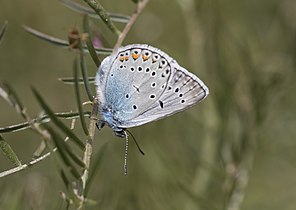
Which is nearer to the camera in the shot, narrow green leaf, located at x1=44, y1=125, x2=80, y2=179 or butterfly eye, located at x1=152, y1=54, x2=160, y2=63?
narrow green leaf, located at x1=44, y1=125, x2=80, y2=179

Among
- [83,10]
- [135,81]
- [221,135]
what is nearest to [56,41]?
[83,10]

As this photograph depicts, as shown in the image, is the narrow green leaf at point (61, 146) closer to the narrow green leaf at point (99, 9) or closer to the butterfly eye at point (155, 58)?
the narrow green leaf at point (99, 9)

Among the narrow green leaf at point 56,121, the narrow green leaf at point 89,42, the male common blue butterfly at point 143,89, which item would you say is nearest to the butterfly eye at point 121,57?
the male common blue butterfly at point 143,89

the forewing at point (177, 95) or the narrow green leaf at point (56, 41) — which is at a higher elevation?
the narrow green leaf at point (56, 41)

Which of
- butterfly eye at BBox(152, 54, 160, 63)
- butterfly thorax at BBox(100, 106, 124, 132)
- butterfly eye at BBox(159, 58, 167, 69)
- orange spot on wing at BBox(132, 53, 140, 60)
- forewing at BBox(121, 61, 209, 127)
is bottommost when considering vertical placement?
forewing at BBox(121, 61, 209, 127)

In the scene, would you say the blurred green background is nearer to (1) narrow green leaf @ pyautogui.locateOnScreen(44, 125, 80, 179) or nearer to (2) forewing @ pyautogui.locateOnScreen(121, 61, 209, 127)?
(2) forewing @ pyautogui.locateOnScreen(121, 61, 209, 127)

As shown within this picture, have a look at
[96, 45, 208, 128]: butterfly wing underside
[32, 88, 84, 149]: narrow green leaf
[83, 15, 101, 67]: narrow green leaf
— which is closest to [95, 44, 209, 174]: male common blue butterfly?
[96, 45, 208, 128]: butterfly wing underside

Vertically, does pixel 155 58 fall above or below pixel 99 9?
below

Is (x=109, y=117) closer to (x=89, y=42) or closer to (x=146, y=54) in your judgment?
(x=146, y=54)

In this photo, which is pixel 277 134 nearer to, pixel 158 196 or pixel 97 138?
pixel 158 196

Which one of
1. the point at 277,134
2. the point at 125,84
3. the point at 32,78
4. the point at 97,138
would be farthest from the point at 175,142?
the point at 32,78
